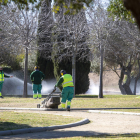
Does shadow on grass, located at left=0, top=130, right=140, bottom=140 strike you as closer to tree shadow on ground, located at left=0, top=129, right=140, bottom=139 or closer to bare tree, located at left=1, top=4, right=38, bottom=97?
tree shadow on ground, located at left=0, top=129, right=140, bottom=139

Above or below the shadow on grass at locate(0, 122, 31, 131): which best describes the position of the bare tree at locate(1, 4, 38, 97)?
above

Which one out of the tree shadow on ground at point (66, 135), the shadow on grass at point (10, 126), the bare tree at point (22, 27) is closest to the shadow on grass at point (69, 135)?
the tree shadow on ground at point (66, 135)

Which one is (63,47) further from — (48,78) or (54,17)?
(48,78)

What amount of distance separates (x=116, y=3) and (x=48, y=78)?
19.9 meters

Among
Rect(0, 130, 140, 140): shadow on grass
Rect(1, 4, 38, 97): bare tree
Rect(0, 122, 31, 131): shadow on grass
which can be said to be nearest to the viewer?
Rect(0, 130, 140, 140): shadow on grass

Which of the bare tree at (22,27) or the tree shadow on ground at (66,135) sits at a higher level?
the bare tree at (22,27)

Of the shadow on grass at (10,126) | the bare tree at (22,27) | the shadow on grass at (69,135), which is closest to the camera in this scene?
the shadow on grass at (69,135)

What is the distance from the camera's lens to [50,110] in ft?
44.3

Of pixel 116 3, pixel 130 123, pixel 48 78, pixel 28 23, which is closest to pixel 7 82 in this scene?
pixel 48 78

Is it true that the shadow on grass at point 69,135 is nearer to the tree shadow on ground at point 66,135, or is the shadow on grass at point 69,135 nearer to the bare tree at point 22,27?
the tree shadow on ground at point 66,135

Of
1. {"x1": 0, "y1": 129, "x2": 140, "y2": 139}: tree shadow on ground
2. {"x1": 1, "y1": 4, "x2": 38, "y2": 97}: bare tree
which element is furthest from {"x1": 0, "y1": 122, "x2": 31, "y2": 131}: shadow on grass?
{"x1": 1, "y1": 4, "x2": 38, "y2": 97}: bare tree

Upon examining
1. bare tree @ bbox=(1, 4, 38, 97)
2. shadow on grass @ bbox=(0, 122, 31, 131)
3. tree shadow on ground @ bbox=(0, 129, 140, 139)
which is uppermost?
bare tree @ bbox=(1, 4, 38, 97)

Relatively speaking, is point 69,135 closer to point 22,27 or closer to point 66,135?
point 66,135

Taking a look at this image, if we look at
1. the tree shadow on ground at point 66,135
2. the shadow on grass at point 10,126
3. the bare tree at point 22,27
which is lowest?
the tree shadow on ground at point 66,135
